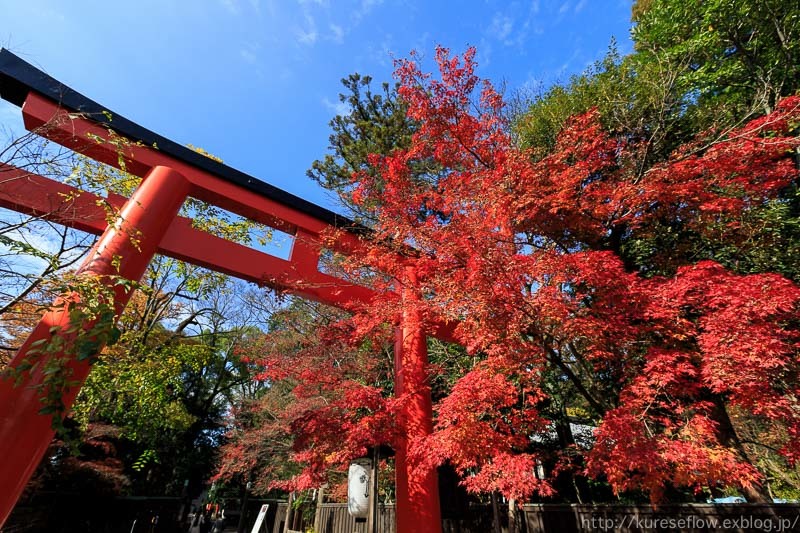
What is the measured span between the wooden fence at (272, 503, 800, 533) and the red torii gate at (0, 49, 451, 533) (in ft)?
7.17

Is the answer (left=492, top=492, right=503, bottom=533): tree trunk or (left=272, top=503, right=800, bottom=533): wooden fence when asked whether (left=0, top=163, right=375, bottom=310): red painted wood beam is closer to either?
(left=492, top=492, right=503, bottom=533): tree trunk

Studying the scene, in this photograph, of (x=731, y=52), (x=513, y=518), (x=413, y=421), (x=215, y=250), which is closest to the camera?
(x=215, y=250)

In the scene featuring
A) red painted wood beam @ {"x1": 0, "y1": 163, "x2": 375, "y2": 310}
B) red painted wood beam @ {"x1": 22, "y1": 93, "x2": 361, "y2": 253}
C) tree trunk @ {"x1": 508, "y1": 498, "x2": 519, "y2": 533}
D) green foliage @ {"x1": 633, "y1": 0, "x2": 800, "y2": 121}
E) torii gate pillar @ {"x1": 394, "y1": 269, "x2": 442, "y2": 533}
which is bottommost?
tree trunk @ {"x1": 508, "y1": 498, "x2": 519, "y2": 533}

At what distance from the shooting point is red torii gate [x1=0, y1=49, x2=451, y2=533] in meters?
4.07

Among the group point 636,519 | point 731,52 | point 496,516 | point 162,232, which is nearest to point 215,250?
point 162,232

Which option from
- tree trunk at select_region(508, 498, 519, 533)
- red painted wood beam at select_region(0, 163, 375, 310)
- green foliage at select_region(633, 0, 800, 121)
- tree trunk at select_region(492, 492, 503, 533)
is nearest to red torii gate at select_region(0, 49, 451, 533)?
red painted wood beam at select_region(0, 163, 375, 310)

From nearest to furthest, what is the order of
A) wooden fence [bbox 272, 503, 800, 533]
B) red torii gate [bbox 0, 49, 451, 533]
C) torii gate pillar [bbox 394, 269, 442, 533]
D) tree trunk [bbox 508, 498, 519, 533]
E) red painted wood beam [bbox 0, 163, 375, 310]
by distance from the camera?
red torii gate [bbox 0, 49, 451, 533]
wooden fence [bbox 272, 503, 800, 533]
red painted wood beam [bbox 0, 163, 375, 310]
torii gate pillar [bbox 394, 269, 442, 533]
tree trunk [bbox 508, 498, 519, 533]

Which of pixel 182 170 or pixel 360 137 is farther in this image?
pixel 360 137

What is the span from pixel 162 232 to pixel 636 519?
869 centimetres

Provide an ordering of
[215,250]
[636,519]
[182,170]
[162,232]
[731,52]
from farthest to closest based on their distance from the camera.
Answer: [731,52]
[182,170]
[215,250]
[636,519]
[162,232]

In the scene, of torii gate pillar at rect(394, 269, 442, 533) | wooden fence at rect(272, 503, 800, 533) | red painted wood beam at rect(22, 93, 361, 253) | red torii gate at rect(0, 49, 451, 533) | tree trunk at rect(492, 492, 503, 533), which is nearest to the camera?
red torii gate at rect(0, 49, 451, 533)

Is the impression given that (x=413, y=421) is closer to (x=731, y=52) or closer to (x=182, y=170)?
(x=182, y=170)

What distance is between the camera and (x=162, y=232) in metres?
5.55

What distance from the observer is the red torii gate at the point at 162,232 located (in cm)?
407
